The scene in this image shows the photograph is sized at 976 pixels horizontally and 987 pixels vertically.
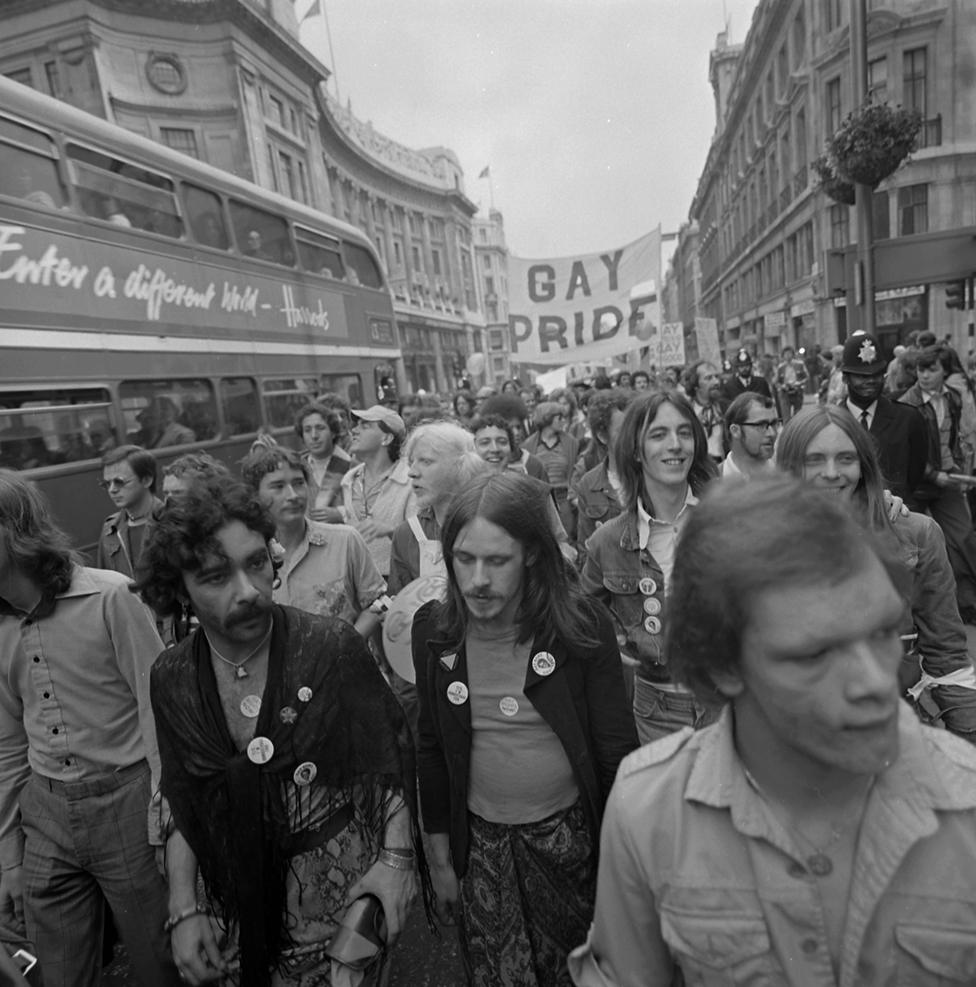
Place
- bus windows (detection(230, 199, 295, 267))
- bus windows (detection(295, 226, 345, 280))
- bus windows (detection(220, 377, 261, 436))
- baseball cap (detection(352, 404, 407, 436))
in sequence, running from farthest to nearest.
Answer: bus windows (detection(295, 226, 345, 280))
bus windows (detection(230, 199, 295, 267))
bus windows (detection(220, 377, 261, 436))
baseball cap (detection(352, 404, 407, 436))

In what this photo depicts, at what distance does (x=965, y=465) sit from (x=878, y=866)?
6.15 meters

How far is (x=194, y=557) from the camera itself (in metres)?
1.71

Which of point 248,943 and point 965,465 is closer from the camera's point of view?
point 248,943

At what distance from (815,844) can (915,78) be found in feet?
103

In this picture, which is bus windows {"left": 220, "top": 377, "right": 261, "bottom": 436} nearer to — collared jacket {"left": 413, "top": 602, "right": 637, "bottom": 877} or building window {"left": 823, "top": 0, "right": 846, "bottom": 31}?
collared jacket {"left": 413, "top": 602, "right": 637, "bottom": 877}

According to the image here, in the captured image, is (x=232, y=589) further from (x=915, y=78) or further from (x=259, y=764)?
(x=915, y=78)

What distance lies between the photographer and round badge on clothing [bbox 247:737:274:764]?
65.7 inches

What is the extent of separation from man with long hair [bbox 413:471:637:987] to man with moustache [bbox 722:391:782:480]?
1.98 m

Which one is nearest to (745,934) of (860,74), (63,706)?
(63,706)

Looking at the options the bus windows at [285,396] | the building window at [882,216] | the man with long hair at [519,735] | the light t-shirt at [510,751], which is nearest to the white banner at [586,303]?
the bus windows at [285,396]

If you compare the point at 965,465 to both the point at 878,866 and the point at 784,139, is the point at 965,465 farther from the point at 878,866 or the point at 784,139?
the point at 784,139

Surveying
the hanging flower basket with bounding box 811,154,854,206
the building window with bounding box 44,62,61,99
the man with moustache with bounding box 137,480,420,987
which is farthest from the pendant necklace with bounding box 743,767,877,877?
the building window with bounding box 44,62,61,99

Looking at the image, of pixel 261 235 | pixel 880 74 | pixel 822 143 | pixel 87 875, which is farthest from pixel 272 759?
pixel 880 74

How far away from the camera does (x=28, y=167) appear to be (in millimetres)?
5906
